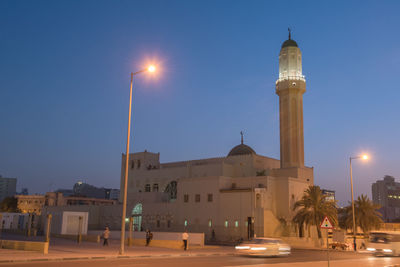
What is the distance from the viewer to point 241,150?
71.4 meters

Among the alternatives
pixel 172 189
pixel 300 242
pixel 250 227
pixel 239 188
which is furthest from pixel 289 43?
pixel 300 242

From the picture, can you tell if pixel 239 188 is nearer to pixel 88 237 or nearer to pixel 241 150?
pixel 241 150

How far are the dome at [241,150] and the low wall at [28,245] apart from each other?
49.3 metres

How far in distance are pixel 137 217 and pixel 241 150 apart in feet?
69.6

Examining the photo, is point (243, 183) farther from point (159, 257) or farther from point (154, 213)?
point (159, 257)

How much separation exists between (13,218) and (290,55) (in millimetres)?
50764

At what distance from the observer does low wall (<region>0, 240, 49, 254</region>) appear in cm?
2201

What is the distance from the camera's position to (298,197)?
2201 inches

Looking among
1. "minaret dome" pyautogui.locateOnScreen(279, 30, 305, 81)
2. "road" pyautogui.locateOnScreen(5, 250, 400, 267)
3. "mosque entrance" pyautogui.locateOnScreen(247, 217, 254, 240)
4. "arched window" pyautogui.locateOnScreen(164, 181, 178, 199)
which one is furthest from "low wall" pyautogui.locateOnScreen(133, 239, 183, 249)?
"minaret dome" pyautogui.locateOnScreen(279, 30, 305, 81)

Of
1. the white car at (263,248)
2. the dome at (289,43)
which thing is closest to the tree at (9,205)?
the dome at (289,43)

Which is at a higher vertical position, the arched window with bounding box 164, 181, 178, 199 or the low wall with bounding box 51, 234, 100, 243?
the arched window with bounding box 164, 181, 178, 199

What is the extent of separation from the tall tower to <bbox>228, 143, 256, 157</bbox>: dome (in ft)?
34.7

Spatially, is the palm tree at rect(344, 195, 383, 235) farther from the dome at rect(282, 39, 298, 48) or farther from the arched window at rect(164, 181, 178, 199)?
the arched window at rect(164, 181, 178, 199)

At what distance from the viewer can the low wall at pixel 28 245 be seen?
72.2 ft
